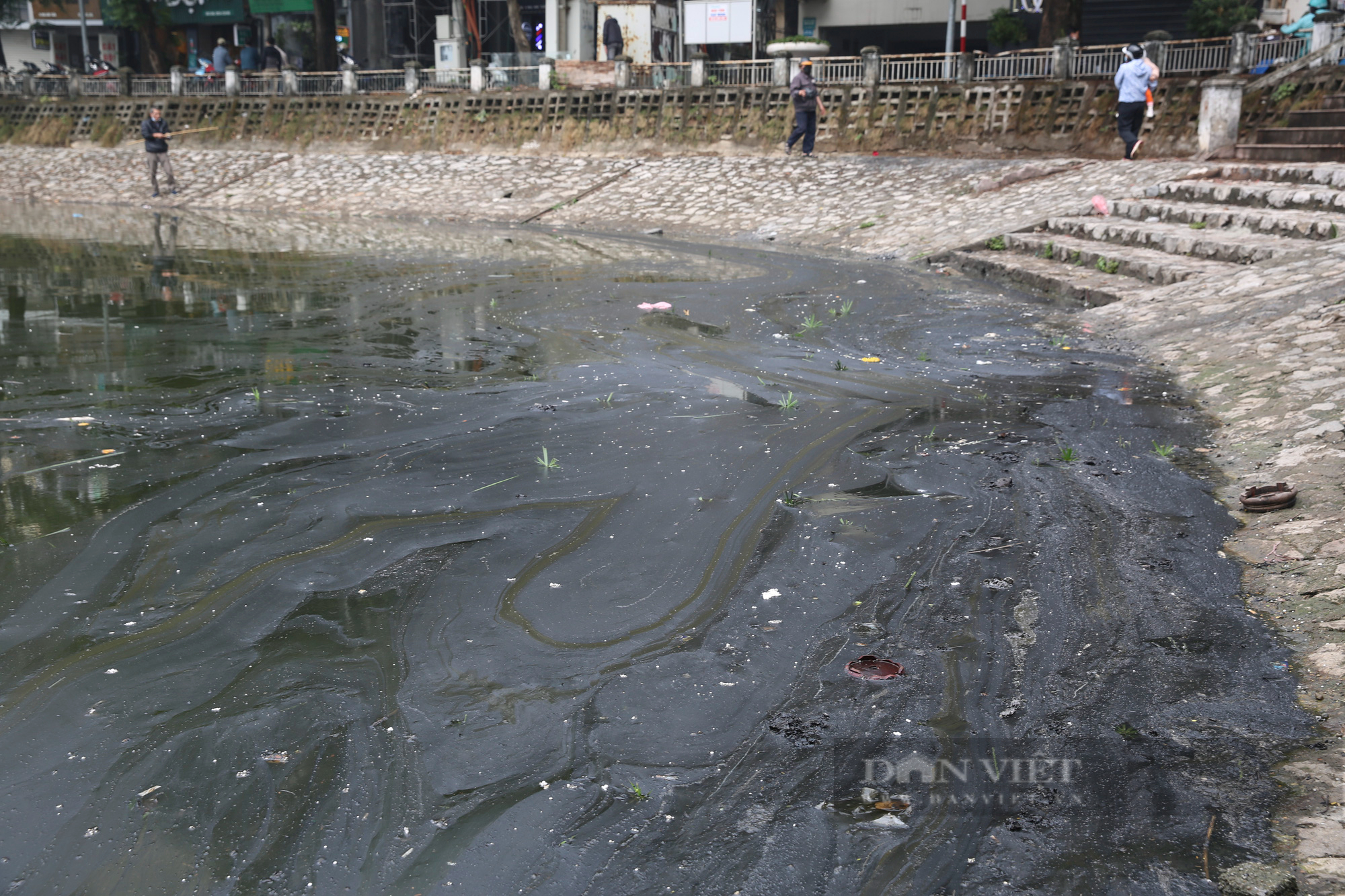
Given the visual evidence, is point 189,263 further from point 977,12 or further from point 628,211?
point 977,12

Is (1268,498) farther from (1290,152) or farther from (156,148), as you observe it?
(156,148)

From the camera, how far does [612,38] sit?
1054 inches

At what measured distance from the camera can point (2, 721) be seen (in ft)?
10.5

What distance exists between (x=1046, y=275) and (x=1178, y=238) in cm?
141

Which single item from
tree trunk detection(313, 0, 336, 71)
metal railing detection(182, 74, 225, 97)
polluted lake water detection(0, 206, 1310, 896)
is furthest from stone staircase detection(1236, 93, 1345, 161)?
tree trunk detection(313, 0, 336, 71)

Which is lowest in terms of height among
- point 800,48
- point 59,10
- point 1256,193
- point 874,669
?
point 874,669

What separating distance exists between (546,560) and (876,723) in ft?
5.45

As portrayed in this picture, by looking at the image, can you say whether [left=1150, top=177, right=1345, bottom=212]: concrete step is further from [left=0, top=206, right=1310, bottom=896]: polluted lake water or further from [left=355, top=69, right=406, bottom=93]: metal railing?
[left=355, top=69, right=406, bottom=93]: metal railing

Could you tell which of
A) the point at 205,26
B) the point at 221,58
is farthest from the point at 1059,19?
the point at 205,26

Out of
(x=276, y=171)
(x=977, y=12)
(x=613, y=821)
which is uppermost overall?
(x=977, y=12)

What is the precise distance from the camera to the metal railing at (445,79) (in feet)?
85.7

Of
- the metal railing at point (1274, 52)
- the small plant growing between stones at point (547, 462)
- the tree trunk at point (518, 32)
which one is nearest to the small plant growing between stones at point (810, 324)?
the small plant growing between stones at point (547, 462)

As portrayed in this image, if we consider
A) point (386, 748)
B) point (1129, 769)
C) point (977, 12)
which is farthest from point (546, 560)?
point (977, 12)

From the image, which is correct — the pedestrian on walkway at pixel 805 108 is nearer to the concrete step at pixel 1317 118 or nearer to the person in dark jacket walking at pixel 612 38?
the person in dark jacket walking at pixel 612 38
